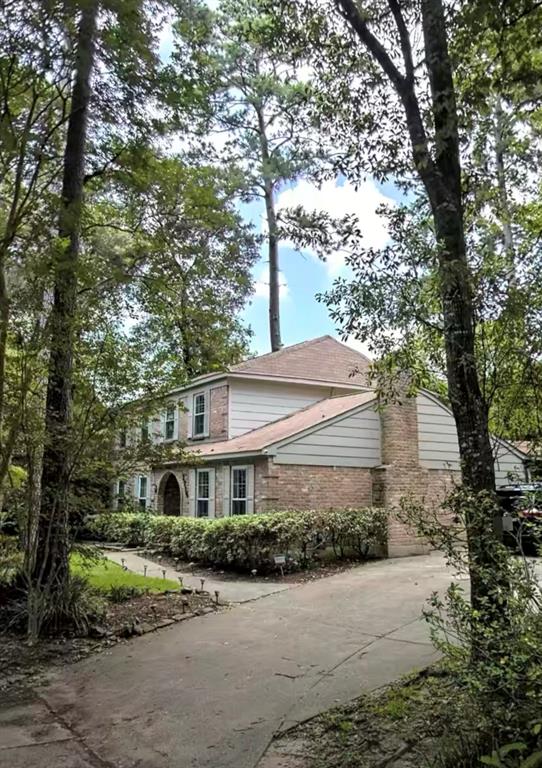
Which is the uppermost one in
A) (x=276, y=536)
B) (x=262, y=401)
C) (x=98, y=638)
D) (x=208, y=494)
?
(x=262, y=401)

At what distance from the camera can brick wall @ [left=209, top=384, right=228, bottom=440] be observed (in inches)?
696

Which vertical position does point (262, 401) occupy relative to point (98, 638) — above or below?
above

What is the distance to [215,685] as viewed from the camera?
5.30 m

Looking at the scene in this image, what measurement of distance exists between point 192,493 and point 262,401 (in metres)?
3.51

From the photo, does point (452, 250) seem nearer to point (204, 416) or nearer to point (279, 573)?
point (279, 573)

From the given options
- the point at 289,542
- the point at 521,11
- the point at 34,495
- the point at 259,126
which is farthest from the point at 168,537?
the point at 259,126

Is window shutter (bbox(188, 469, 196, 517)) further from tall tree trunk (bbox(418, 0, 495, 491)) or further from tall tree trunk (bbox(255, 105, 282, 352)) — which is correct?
tall tree trunk (bbox(418, 0, 495, 491))

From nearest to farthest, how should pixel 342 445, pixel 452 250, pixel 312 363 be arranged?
1. pixel 452 250
2. pixel 342 445
3. pixel 312 363

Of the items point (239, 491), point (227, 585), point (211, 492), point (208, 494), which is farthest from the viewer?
point (208, 494)

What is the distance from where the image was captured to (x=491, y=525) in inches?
147

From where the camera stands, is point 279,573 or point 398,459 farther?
point 398,459

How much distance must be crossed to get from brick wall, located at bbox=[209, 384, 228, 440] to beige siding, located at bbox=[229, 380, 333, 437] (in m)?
0.19

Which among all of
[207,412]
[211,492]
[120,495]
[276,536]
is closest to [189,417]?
[207,412]

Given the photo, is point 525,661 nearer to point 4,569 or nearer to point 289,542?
point 4,569
